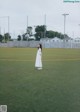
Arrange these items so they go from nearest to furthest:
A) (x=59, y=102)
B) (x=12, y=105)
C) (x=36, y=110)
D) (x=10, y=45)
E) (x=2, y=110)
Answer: (x=2, y=110) < (x=36, y=110) < (x=12, y=105) < (x=59, y=102) < (x=10, y=45)

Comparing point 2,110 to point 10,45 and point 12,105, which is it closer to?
point 12,105

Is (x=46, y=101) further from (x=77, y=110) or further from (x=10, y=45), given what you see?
(x=10, y=45)

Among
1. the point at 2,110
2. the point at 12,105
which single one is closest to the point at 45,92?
the point at 12,105

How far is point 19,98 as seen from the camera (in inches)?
219

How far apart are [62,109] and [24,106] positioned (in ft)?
1.54

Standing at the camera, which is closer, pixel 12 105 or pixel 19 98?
pixel 12 105

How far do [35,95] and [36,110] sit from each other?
138 centimetres

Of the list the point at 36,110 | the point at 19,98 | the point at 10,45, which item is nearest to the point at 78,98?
the point at 19,98

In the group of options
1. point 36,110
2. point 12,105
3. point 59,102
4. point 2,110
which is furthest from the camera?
point 59,102

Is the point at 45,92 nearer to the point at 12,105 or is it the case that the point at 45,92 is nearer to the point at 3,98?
the point at 3,98

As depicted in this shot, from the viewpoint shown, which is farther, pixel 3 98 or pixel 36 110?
pixel 3 98

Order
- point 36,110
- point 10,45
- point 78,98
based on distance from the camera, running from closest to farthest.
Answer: point 36,110, point 78,98, point 10,45

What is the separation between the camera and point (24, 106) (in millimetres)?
4887

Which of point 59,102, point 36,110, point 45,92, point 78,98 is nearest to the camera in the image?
point 36,110
